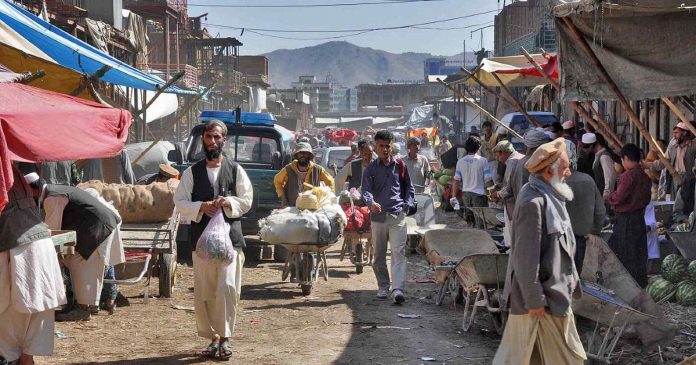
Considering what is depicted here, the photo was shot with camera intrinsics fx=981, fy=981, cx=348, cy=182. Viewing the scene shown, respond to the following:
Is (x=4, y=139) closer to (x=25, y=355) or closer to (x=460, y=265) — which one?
(x=25, y=355)

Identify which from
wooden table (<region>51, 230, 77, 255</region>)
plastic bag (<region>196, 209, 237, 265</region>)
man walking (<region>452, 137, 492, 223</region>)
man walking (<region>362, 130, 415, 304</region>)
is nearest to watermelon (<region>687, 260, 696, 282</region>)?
man walking (<region>362, 130, 415, 304</region>)

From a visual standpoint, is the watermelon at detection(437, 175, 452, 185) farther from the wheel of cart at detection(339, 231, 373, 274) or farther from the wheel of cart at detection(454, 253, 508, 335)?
the wheel of cart at detection(454, 253, 508, 335)

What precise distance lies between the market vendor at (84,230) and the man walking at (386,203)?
3.11 m

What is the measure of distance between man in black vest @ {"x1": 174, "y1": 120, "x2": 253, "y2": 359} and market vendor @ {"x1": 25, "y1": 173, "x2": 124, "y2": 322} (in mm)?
1415

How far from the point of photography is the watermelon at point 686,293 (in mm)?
10414

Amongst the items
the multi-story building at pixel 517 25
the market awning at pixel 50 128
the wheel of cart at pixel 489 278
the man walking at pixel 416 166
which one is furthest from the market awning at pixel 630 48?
the multi-story building at pixel 517 25

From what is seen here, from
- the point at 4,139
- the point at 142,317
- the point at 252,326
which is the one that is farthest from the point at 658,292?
the point at 4,139

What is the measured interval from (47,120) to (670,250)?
8.18 metres

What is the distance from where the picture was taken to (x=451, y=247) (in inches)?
447

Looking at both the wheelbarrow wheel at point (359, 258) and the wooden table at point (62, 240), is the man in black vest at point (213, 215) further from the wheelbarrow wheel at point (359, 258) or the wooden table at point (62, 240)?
the wheelbarrow wheel at point (359, 258)

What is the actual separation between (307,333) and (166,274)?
7.86ft

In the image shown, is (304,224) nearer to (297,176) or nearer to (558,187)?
(297,176)

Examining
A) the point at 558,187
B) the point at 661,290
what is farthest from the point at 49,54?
the point at 558,187

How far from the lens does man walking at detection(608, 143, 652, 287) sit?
1045cm
